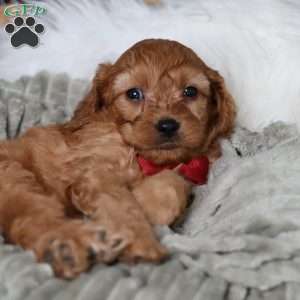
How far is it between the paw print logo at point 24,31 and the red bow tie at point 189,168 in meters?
1.16

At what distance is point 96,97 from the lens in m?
2.64

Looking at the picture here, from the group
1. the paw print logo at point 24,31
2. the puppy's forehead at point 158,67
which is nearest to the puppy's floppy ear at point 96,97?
the puppy's forehead at point 158,67

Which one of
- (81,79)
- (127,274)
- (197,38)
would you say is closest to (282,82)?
(197,38)

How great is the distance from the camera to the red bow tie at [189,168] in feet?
7.74

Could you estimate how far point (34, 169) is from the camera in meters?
2.40

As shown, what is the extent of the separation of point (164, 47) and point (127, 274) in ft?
3.74

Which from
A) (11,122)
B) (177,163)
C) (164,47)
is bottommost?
(11,122)

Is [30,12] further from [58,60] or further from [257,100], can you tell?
[257,100]

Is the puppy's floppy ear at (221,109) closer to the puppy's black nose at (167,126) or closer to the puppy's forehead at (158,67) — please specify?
the puppy's forehead at (158,67)

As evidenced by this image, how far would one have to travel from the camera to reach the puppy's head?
2.30 m

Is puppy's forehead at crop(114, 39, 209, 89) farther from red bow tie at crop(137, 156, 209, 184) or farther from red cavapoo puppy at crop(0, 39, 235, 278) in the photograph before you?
red bow tie at crop(137, 156, 209, 184)

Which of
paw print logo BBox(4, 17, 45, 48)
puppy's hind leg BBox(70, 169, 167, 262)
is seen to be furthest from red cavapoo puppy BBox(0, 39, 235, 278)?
paw print logo BBox(4, 17, 45, 48)

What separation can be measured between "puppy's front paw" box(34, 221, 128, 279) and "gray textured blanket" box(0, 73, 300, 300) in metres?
0.03

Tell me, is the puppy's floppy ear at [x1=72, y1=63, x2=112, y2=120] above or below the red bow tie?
above
